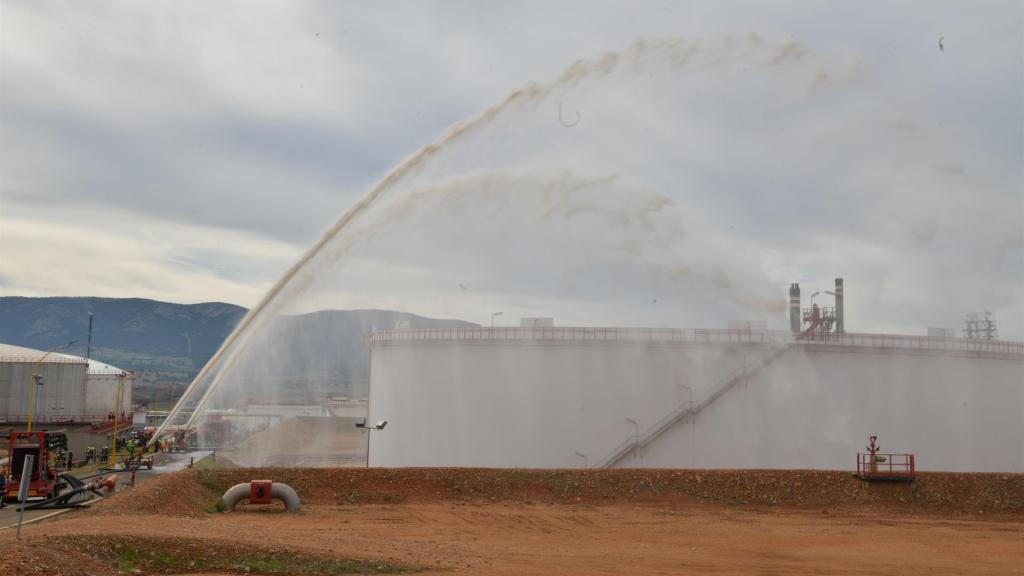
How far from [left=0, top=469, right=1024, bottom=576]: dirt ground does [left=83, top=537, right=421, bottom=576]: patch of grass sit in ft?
0.28

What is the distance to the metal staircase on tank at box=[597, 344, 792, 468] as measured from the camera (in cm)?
3694

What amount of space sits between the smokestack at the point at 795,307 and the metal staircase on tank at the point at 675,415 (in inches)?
396

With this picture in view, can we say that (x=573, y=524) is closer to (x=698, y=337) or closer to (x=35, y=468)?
(x=698, y=337)

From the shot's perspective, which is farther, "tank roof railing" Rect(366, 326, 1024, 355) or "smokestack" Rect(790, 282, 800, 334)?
"smokestack" Rect(790, 282, 800, 334)

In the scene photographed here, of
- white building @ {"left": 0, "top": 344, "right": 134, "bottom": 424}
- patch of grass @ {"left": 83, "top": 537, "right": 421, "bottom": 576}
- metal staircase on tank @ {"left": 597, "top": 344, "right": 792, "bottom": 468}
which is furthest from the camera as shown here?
white building @ {"left": 0, "top": 344, "right": 134, "bottom": 424}

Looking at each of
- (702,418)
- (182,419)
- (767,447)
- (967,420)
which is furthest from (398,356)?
(182,419)

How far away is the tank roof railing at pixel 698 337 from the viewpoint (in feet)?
123

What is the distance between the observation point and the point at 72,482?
2680 centimetres

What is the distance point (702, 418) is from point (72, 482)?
81.3 feet

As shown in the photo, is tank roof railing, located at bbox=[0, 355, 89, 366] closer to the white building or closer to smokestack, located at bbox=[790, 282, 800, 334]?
the white building

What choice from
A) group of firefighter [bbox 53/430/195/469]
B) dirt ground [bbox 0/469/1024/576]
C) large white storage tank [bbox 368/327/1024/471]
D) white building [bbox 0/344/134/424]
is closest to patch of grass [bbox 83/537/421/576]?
dirt ground [bbox 0/469/1024/576]

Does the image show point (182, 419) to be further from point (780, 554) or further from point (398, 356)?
point (780, 554)

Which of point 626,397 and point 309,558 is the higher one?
point 626,397

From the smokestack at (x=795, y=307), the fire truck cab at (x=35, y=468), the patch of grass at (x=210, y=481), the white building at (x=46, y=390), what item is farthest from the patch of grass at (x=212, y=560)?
the white building at (x=46, y=390)
